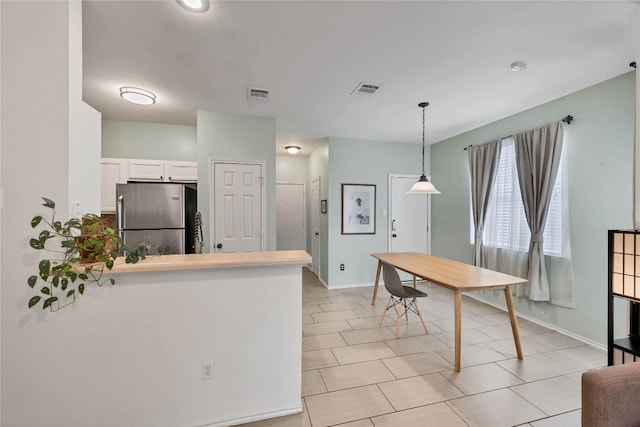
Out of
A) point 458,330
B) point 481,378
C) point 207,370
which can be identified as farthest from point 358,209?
point 207,370

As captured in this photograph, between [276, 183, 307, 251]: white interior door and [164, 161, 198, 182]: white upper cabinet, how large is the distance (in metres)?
2.59

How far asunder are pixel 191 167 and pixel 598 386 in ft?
13.7

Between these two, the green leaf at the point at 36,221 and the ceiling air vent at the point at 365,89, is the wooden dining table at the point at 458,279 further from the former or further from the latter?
the green leaf at the point at 36,221

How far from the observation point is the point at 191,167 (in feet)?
12.4

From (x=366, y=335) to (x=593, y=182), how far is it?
2.79 meters

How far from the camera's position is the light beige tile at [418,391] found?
191cm

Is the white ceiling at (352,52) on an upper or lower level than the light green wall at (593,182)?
upper

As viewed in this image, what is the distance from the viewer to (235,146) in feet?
11.9

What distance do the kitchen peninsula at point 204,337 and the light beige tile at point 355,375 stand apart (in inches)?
16.3

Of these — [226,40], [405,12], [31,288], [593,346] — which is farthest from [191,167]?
[593,346]

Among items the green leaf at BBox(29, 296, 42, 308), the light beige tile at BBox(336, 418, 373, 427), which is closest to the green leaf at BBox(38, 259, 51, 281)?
the green leaf at BBox(29, 296, 42, 308)

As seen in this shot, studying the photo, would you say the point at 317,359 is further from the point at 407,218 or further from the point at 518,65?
the point at 407,218

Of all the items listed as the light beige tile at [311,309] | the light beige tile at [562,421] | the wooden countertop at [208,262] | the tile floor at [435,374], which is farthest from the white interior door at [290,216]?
the light beige tile at [562,421]

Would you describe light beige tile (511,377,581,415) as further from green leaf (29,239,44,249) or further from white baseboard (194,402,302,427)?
green leaf (29,239,44,249)
